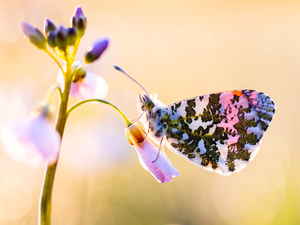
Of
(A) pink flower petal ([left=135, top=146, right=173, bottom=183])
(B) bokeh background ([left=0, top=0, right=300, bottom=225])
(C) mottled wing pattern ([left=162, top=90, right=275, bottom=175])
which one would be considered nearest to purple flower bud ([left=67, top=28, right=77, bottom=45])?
(B) bokeh background ([left=0, top=0, right=300, bottom=225])

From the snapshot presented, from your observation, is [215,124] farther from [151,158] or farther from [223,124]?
[151,158]

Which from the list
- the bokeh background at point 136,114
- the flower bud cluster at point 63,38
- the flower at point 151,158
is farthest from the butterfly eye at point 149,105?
the flower bud cluster at point 63,38

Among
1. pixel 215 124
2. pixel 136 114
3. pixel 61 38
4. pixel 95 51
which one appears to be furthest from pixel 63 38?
pixel 136 114

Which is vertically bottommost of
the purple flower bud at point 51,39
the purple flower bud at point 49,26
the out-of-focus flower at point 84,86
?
the out-of-focus flower at point 84,86

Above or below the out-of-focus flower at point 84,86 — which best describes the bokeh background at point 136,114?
below

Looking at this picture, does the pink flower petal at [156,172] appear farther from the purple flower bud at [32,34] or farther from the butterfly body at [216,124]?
the purple flower bud at [32,34]

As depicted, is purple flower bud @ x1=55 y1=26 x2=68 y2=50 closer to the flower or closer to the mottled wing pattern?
the flower

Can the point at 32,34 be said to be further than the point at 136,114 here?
No
